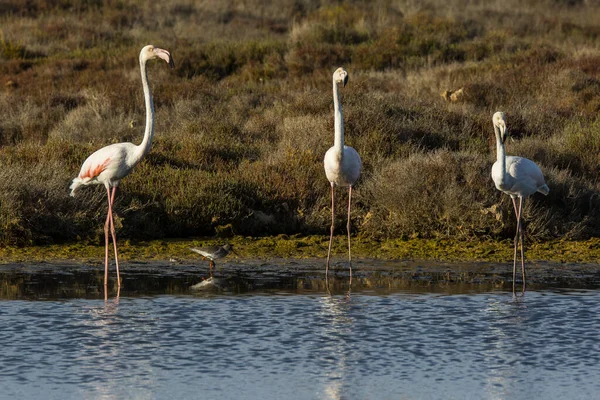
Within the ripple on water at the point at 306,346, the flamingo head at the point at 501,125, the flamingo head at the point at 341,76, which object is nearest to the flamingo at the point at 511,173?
the flamingo head at the point at 501,125

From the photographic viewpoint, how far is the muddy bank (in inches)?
355

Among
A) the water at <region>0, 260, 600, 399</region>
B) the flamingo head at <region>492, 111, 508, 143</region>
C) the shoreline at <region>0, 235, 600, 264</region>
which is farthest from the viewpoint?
the shoreline at <region>0, 235, 600, 264</region>

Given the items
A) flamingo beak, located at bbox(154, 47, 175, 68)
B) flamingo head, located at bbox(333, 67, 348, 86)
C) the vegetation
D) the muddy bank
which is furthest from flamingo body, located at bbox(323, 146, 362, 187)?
flamingo beak, located at bbox(154, 47, 175, 68)

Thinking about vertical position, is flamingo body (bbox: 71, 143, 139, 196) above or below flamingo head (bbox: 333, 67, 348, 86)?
below

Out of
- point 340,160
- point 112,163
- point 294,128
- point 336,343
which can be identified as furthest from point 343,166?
point 294,128

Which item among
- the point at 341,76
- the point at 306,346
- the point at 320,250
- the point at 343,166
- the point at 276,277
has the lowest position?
the point at 306,346

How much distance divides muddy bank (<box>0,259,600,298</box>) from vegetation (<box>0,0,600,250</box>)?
1.11 meters

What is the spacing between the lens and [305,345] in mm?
7055

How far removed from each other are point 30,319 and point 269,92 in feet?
37.6

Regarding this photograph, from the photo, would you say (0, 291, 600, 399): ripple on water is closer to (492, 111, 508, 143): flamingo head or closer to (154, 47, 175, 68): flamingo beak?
(492, 111, 508, 143): flamingo head

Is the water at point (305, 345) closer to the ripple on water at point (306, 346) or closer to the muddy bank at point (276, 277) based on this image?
the ripple on water at point (306, 346)

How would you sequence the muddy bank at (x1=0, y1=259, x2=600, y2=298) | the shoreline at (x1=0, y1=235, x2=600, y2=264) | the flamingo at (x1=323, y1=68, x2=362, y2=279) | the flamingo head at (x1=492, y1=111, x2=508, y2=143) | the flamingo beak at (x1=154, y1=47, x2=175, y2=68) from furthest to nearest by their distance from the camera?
the shoreline at (x1=0, y1=235, x2=600, y2=264), the flamingo at (x1=323, y1=68, x2=362, y2=279), the flamingo head at (x1=492, y1=111, x2=508, y2=143), the muddy bank at (x1=0, y1=259, x2=600, y2=298), the flamingo beak at (x1=154, y1=47, x2=175, y2=68)

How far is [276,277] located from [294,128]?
4.67 metres

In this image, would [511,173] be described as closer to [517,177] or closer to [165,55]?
[517,177]
